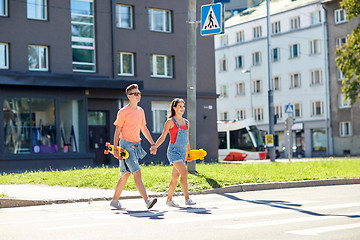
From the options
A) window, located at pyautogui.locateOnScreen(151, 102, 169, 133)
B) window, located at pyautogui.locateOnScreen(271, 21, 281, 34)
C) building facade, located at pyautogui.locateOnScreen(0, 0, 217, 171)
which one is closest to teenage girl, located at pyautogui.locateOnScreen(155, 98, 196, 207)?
building facade, located at pyautogui.locateOnScreen(0, 0, 217, 171)

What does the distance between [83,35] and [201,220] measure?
82.8 ft

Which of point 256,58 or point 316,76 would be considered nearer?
point 316,76

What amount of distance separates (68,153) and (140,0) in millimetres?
9531

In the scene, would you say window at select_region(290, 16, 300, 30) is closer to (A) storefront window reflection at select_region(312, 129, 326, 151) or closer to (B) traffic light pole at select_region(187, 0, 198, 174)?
(A) storefront window reflection at select_region(312, 129, 326, 151)

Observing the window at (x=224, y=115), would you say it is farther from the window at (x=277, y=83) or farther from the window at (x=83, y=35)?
the window at (x=83, y=35)

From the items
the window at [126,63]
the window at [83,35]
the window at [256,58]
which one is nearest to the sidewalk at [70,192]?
the window at [83,35]

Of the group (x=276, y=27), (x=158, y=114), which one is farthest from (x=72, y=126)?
(x=276, y=27)

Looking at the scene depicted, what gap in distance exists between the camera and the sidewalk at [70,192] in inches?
481

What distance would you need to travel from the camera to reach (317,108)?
6238 centimetres

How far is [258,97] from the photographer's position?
2685 inches

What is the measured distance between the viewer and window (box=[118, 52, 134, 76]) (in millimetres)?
34438

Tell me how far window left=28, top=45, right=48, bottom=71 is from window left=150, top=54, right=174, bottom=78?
625 cm

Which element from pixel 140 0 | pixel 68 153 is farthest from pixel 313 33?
pixel 68 153

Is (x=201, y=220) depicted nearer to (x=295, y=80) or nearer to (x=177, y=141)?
(x=177, y=141)
